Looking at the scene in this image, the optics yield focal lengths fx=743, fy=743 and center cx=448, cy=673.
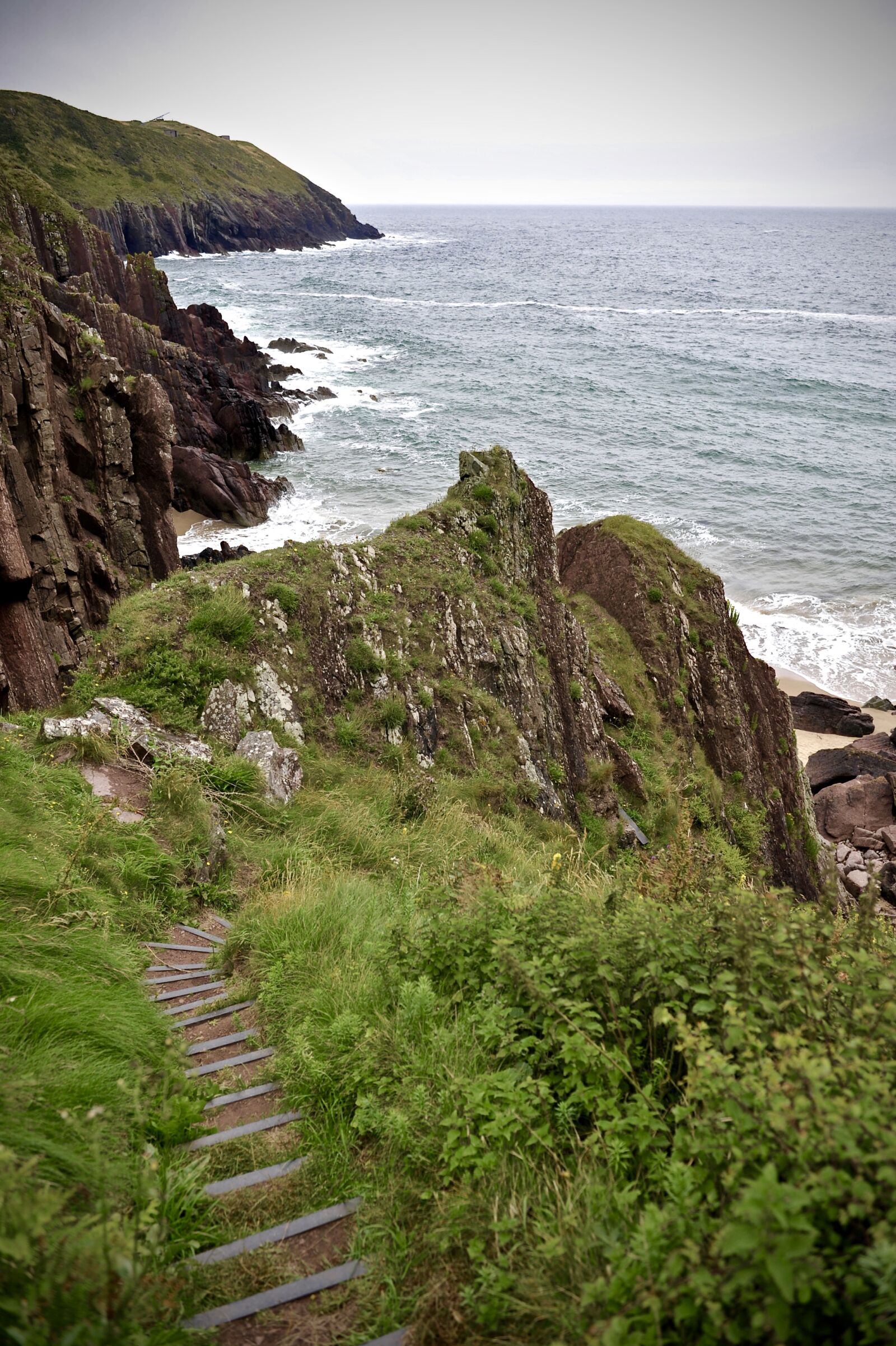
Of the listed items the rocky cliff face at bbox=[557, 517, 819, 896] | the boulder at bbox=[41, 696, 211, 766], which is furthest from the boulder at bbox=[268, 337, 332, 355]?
the boulder at bbox=[41, 696, 211, 766]

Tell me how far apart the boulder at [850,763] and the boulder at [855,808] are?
67cm

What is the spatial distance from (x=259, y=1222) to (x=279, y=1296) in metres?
0.41

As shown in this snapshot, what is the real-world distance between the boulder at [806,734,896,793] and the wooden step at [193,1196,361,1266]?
24124 mm

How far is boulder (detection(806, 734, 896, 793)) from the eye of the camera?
2442 centimetres

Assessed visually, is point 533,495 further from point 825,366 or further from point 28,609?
point 825,366

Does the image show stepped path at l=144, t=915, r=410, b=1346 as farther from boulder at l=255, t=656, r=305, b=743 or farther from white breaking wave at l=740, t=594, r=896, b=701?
white breaking wave at l=740, t=594, r=896, b=701

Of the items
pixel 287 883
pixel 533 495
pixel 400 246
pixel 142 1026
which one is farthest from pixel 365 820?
pixel 400 246

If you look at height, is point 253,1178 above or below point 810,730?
above

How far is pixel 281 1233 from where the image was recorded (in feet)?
11.2

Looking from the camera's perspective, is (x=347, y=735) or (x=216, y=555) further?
(x=216, y=555)

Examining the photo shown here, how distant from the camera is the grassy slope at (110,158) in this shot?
92812mm

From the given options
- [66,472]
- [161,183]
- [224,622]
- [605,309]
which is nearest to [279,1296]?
[224,622]

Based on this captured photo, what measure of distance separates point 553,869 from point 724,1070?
4165 millimetres

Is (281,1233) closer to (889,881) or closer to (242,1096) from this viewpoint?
(242,1096)
